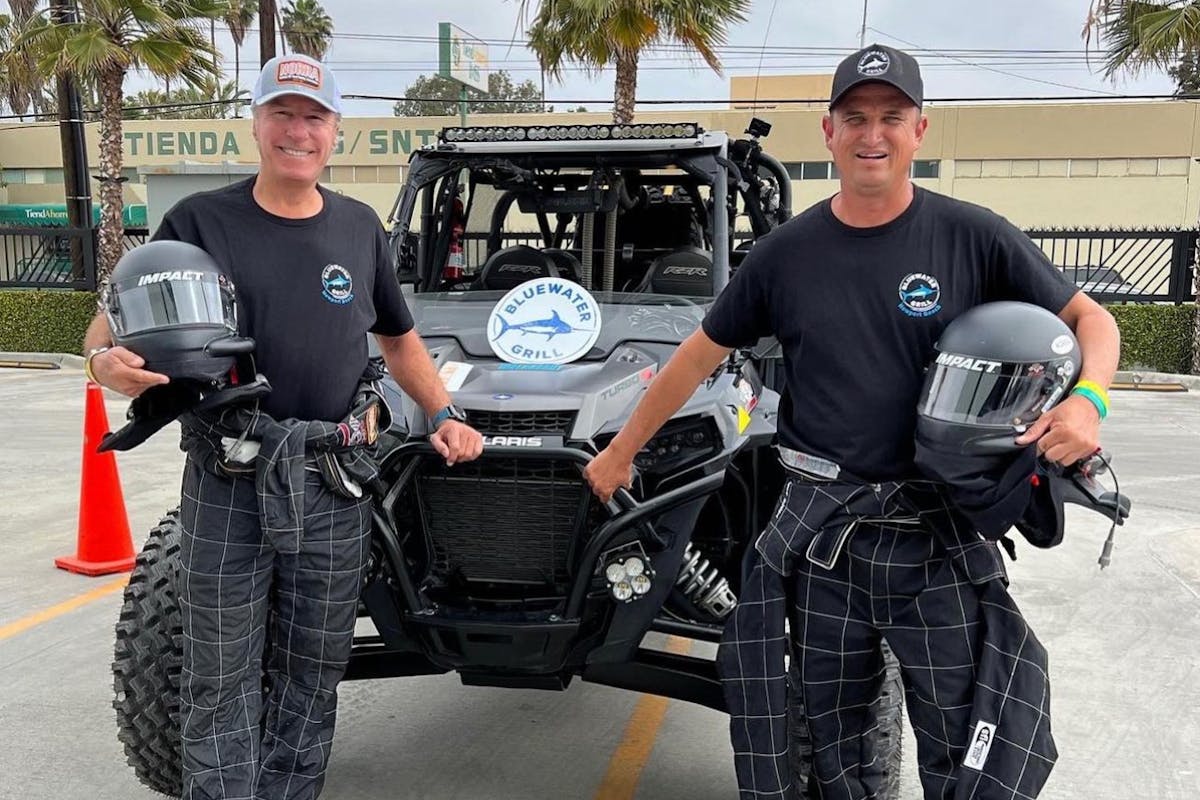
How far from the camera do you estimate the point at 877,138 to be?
2.24 metres

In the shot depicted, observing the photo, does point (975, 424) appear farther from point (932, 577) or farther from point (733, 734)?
point (733, 734)

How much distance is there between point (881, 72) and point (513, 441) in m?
1.27

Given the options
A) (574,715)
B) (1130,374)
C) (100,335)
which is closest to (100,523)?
(574,715)

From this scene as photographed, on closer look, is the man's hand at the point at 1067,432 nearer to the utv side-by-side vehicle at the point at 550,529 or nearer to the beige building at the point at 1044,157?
the utv side-by-side vehicle at the point at 550,529

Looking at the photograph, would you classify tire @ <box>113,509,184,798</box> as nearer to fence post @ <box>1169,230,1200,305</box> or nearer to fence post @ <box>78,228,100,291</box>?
fence post @ <box>78,228,100,291</box>

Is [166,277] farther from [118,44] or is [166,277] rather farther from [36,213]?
[36,213]

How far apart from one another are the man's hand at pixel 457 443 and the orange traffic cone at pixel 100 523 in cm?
346

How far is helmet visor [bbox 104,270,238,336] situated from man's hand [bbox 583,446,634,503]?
3.18ft

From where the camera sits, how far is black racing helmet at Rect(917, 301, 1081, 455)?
6.77 ft

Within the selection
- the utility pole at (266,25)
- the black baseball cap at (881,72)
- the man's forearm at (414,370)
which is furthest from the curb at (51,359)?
the black baseball cap at (881,72)

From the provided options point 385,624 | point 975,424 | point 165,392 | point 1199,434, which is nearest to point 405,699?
point 385,624

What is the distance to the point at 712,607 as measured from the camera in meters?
2.87

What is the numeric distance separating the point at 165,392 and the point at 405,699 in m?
2.08

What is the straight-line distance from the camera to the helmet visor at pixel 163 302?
2.31 meters
